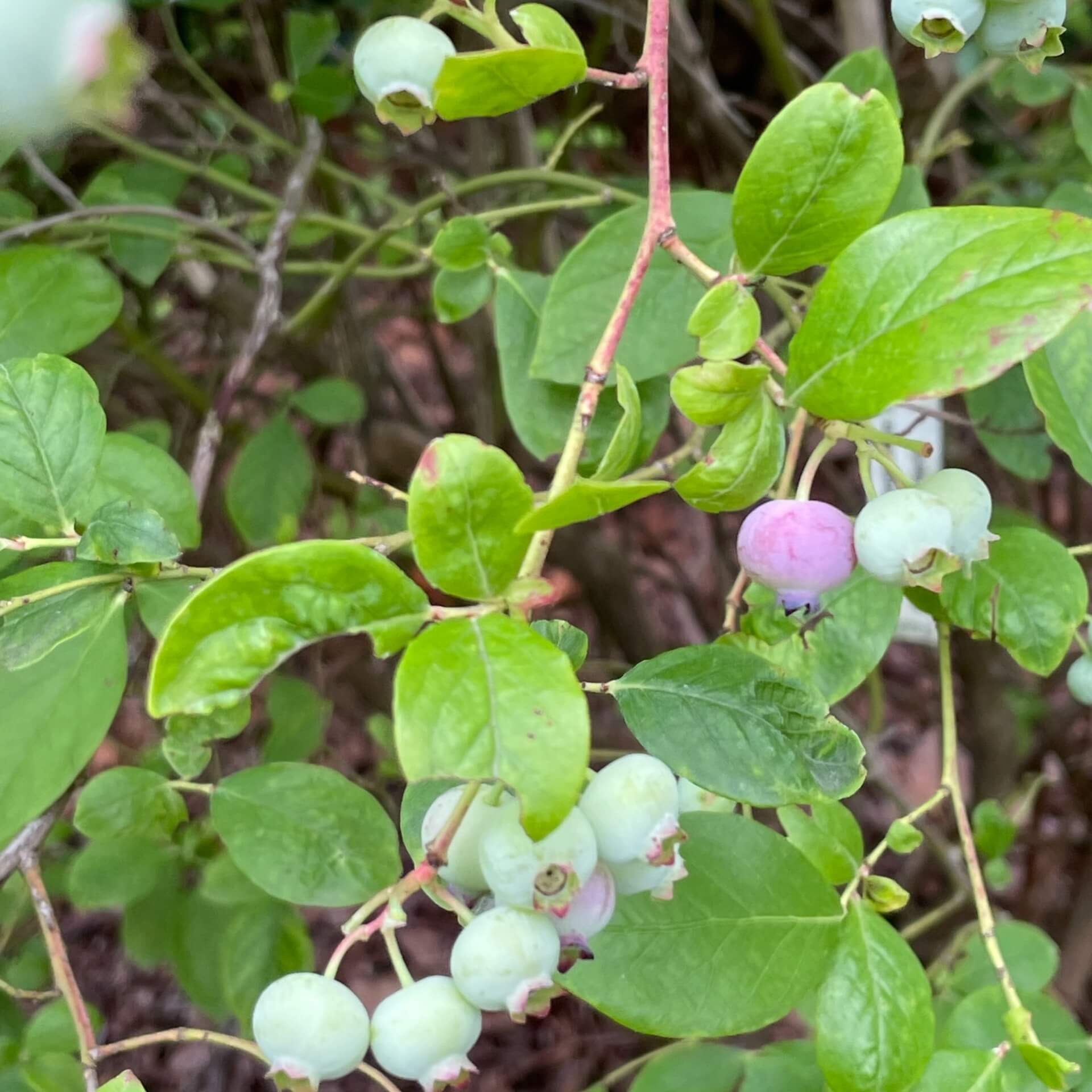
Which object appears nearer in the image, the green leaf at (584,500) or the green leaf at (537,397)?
the green leaf at (584,500)

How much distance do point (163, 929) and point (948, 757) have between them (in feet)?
2.62

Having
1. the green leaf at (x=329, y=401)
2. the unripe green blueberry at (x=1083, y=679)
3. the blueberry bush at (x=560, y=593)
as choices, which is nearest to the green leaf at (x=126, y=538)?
the blueberry bush at (x=560, y=593)

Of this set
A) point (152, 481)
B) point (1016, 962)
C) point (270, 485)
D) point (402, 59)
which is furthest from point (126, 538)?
point (1016, 962)

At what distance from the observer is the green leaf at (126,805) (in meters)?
0.81

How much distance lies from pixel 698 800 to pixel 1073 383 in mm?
384

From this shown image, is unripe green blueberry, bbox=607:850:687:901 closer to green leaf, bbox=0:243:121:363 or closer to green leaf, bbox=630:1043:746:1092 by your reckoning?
green leaf, bbox=630:1043:746:1092

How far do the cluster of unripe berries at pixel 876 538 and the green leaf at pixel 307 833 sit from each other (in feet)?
1.14

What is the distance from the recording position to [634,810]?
1.43 feet

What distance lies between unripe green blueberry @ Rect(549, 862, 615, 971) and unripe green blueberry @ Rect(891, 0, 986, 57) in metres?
0.46

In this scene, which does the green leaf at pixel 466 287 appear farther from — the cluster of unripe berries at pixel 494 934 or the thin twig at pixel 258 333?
the cluster of unripe berries at pixel 494 934

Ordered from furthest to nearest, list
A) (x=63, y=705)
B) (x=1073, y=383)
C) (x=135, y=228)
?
(x=135, y=228), (x=1073, y=383), (x=63, y=705)

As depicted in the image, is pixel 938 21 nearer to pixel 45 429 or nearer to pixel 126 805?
pixel 45 429

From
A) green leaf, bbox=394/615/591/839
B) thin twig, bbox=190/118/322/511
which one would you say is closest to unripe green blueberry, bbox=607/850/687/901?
green leaf, bbox=394/615/591/839

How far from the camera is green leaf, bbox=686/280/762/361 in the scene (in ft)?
1.61
